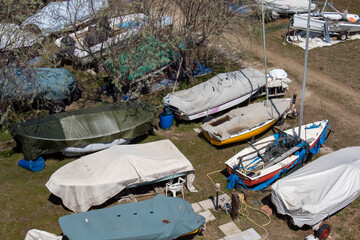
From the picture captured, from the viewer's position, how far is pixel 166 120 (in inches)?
753

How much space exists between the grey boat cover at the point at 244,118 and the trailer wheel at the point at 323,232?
5.80 m

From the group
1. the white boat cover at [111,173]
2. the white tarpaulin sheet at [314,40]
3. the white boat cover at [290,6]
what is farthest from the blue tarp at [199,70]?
the white boat cover at [290,6]

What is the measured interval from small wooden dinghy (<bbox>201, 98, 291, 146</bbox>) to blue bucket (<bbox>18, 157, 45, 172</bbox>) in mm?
7293

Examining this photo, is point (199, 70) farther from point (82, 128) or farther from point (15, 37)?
point (15, 37)

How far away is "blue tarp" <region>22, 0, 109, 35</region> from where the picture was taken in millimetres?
19016

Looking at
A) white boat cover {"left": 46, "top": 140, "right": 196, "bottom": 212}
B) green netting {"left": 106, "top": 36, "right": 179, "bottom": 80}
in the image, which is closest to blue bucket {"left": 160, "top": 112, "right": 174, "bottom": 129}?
green netting {"left": 106, "top": 36, "right": 179, "bottom": 80}

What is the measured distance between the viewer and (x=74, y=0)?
21969mm

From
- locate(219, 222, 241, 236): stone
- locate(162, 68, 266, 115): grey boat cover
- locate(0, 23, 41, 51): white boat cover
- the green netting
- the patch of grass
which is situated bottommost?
locate(219, 222, 241, 236): stone

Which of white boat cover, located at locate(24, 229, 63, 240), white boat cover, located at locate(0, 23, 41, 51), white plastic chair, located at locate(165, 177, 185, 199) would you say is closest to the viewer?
white boat cover, located at locate(24, 229, 63, 240)

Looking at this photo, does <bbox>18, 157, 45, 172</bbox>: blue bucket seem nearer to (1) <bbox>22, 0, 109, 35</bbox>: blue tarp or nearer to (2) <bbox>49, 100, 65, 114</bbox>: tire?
(2) <bbox>49, 100, 65, 114</bbox>: tire

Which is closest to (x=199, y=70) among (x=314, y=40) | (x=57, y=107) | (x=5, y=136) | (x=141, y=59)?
(x=141, y=59)

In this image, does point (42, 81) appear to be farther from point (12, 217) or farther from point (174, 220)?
point (174, 220)

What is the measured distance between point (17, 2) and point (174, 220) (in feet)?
46.1

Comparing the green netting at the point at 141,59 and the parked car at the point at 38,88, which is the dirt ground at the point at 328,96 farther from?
the parked car at the point at 38,88
